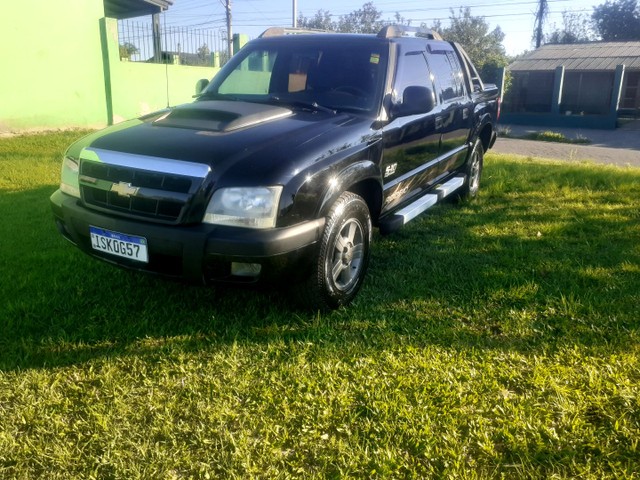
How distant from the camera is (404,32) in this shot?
4586 millimetres

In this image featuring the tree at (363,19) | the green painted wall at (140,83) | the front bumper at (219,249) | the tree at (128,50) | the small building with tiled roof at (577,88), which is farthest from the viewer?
the tree at (363,19)

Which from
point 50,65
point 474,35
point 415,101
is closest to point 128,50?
point 50,65

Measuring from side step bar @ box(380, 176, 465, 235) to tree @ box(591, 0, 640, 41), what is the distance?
55453 mm

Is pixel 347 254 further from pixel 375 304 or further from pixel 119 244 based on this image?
pixel 119 244

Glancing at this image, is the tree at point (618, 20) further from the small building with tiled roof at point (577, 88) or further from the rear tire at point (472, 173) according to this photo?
the rear tire at point (472, 173)

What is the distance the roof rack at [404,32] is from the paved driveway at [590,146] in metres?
9.89

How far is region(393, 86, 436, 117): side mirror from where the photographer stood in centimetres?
372

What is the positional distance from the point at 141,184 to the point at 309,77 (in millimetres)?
1710

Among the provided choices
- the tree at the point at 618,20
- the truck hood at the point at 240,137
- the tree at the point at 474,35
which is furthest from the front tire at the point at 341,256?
the tree at the point at 618,20

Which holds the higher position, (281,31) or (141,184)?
(281,31)

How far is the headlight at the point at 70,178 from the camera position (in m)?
3.24

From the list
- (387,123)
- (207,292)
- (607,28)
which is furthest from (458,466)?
(607,28)

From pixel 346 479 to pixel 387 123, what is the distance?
244 cm

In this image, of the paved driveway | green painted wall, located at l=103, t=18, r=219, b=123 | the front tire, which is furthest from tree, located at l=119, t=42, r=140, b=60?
the front tire
